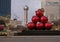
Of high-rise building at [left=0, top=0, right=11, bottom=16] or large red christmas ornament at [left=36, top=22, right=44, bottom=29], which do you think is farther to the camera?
high-rise building at [left=0, top=0, right=11, bottom=16]

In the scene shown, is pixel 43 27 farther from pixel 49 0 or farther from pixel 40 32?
pixel 49 0

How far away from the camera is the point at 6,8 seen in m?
1.77

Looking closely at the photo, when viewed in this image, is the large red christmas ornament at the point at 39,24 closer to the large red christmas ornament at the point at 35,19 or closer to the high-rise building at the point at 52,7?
the large red christmas ornament at the point at 35,19

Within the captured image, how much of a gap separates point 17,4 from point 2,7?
0.58 feet

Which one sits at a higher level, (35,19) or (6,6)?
(6,6)
